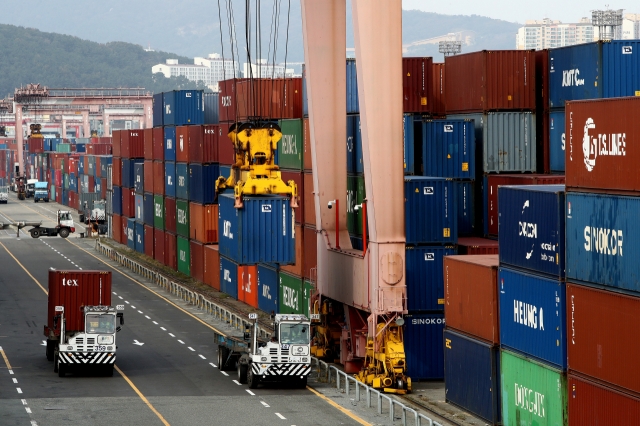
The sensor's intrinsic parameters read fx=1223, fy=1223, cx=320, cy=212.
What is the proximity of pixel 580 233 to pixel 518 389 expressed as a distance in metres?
6.04

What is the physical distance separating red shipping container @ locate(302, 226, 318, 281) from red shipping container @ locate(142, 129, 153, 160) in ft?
140

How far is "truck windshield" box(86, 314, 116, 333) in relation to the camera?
46094 millimetres

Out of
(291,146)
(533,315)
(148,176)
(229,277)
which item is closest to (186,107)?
(148,176)

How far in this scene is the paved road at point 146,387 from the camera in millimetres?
38656

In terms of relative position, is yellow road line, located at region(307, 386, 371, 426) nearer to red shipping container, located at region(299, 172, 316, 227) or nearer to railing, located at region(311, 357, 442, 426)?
railing, located at region(311, 357, 442, 426)

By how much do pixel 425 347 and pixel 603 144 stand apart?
16.8m

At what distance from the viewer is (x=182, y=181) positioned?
3381 inches

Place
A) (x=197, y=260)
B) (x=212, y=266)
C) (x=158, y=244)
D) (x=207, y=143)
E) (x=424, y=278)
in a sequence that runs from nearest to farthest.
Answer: (x=424, y=278)
(x=207, y=143)
(x=212, y=266)
(x=197, y=260)
(x=158, y=244)

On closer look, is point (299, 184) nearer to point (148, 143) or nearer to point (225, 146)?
point (225, 146)

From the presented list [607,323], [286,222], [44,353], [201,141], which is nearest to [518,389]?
[607,323]

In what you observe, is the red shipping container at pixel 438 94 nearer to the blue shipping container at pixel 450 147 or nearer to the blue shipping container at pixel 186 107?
the blue shipping container at pixel 450 147

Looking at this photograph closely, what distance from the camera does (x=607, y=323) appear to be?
28359mm

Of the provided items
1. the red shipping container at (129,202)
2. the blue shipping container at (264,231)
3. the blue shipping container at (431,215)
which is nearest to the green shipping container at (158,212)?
the red shipping container at (129,202)

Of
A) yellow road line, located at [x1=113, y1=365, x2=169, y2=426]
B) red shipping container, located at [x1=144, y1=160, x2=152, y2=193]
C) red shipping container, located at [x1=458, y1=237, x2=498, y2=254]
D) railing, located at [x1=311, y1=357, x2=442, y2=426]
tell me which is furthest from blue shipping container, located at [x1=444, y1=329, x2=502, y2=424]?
red shipping container, located at [x1=144, y1=160, x2=152, y2=193]
